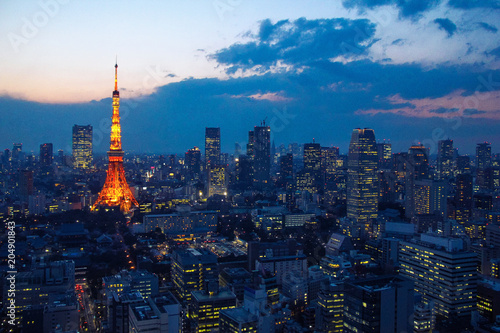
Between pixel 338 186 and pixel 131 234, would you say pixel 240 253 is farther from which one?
pixel 338 186

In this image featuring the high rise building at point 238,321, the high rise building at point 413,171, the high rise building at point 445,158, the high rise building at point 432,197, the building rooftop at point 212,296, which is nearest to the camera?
the high rise building at point 238,321

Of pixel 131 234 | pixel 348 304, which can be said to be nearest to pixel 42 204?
pixel 131 234

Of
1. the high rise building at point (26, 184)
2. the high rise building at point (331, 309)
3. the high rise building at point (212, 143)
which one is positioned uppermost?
the high rise building at point (212, 143)

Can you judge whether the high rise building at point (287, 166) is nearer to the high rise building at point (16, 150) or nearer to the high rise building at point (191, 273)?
the high rise building at point (16, 150)

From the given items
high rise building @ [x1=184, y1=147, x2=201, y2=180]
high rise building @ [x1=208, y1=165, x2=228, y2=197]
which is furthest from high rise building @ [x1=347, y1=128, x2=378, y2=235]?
high rise building @ [x1=184, y1=147, x2=201, y2=180]

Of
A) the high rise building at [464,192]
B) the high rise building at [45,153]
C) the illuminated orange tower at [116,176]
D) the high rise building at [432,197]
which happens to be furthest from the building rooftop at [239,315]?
the high rise building at [45,153]
